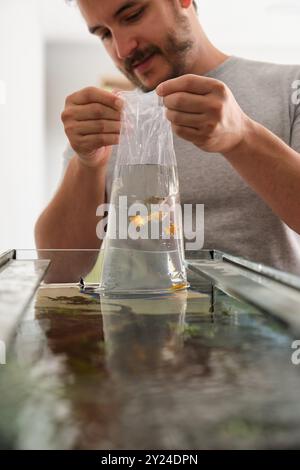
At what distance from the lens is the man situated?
81cm

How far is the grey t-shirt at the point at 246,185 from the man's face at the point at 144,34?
103 mm

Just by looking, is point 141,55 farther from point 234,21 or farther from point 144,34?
point 234,21

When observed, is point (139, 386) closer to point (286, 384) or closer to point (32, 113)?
point (286, 384)

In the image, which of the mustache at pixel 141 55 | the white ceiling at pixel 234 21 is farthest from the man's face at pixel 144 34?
the white ceiling at pixel 234 21

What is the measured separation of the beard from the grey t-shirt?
80mm

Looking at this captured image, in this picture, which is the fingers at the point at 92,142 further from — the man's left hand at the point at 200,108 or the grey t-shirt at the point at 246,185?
the grey t-shirt at the point at 246,185

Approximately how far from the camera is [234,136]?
0.66 metres

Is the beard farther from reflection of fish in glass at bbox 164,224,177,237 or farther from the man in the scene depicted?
reflection of fish in glass at bbox 164,224,177,237

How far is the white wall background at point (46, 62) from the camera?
2801mm

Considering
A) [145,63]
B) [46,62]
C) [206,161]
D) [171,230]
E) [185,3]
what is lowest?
[171,230]

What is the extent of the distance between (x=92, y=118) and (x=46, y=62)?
3.97m

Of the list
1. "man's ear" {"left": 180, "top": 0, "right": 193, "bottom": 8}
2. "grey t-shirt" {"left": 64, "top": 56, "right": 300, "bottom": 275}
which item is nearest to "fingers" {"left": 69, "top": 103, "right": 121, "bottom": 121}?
"grey t-shirt" {"left": 64, "top": 56, "right": 300, "bottom": 275}

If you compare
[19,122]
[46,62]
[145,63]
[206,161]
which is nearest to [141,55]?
[145,63]

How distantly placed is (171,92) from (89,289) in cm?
23
